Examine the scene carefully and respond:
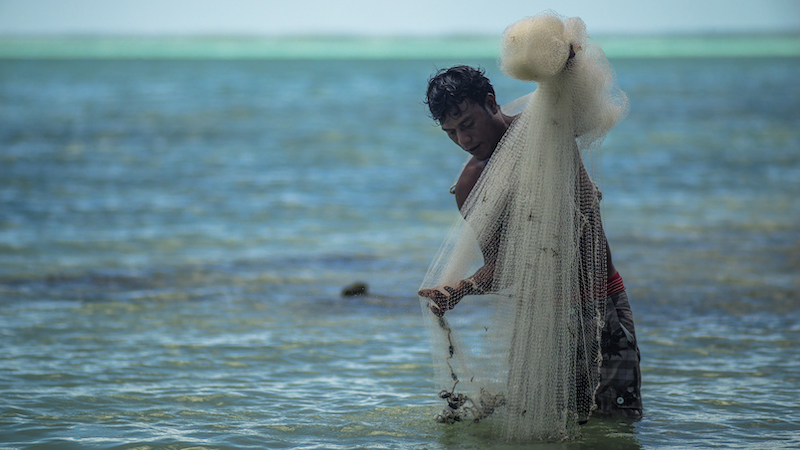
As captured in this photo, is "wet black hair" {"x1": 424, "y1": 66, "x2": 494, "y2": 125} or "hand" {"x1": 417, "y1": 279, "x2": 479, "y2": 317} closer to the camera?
"wet black hair" {"x1": 424, "y1": 66, "x2": 494, "y2": 125}

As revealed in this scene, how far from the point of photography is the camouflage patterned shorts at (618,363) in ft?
11.3

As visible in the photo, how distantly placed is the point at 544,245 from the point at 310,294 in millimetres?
3950

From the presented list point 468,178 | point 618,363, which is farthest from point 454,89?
point 618,363

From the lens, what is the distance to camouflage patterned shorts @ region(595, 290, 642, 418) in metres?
3.45

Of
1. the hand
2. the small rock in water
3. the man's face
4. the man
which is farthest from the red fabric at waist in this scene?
the small rock in water

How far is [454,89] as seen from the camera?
10.3 feet

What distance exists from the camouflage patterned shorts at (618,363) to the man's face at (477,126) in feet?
2.76

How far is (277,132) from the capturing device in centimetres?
2353

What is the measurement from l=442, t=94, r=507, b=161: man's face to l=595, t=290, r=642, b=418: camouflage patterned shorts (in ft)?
2.76

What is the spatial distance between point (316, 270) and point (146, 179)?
7.71 metres

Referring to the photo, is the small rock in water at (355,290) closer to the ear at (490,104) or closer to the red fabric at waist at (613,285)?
the red fabric at waist at (613,285)

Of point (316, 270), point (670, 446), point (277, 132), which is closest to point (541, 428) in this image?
point (670, 446)

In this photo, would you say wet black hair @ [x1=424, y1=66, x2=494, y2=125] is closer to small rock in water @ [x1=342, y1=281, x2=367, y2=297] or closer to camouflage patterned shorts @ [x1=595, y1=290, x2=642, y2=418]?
camouflage patterned shorts @ [x1=595, y1=290, x2=642, y2=418]

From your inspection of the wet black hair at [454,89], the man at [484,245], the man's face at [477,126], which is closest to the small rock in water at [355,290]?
the man at [484,245]
